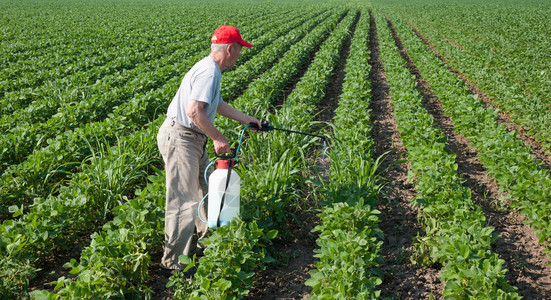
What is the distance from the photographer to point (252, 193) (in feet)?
13.0

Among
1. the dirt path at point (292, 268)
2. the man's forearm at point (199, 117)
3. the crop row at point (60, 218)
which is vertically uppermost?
the man's forearm at point (199, 117)

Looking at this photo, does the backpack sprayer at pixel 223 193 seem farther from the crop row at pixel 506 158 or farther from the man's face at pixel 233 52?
the crop row at pixel 506 158

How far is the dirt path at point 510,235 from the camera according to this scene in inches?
132

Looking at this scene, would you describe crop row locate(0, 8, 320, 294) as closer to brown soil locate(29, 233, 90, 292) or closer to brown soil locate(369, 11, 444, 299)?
brown soil locate(29, 233, 90, 292)

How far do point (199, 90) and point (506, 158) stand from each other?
13.0 ft

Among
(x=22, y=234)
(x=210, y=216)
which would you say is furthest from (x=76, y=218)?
(x=210, y=216)

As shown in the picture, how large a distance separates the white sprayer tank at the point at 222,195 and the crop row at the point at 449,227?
174cm

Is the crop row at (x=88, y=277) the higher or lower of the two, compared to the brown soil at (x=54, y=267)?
higher

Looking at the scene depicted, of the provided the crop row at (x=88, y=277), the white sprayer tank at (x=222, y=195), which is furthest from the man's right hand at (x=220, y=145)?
the crop row at (x=88, y=277)

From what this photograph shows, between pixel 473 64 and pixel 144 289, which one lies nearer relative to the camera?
pixel 144 289

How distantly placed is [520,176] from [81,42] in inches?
648

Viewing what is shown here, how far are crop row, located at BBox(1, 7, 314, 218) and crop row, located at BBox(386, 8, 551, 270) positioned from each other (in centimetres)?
461

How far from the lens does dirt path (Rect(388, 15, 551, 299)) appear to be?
11.0ft

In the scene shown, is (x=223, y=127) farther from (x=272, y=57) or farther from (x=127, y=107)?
(x=272, y=57)
